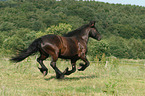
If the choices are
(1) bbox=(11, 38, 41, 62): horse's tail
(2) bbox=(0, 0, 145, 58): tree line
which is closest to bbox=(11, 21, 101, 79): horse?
(1) bbox=(11, 38, 41, 62): horse's tail

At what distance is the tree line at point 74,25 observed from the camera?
70.3 metres

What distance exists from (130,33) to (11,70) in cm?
9530

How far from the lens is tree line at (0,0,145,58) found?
70.3 meters

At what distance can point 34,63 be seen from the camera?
11734 millimetres

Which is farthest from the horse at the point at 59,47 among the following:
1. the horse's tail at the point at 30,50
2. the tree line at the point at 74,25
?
the tree line at the point at 74,25

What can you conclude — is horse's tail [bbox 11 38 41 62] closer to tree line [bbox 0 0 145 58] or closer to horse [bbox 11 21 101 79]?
horse [bbox 11 21 101 79]

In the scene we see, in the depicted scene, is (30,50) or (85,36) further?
(85,36)

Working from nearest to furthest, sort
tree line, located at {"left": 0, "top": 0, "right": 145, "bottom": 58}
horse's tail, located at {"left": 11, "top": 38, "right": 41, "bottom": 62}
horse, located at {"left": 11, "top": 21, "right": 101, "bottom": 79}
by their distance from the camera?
1. horse, located at {"left": 11, "top": 21, "right": 101, "bottom": 79}
2. horse's tail, located at {"left": 11, "top": 38, "right": 41, "bottom": 62}
3. tree line, located at {"left": 0, "top": 0, "right": 145, "bottom": 58}

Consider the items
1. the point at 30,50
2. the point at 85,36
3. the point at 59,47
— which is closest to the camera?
the point at 59,47

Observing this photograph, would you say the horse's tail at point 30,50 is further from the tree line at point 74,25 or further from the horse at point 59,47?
the tree line at point 74,25

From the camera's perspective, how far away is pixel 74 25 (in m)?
93.9

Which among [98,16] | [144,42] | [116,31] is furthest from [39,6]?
[144,42]

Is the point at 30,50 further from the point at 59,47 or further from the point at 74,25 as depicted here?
the point at 74,25

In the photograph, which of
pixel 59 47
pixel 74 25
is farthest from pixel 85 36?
pixel 74 25
